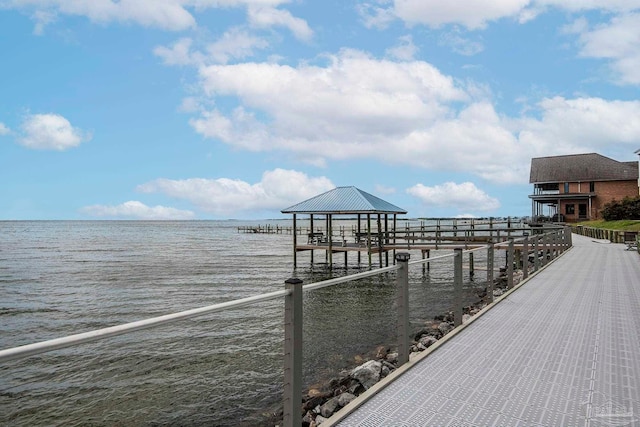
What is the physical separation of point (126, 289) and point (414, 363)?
17.4 m

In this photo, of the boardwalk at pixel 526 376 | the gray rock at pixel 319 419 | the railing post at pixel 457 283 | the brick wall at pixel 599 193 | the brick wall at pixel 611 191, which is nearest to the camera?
the boardwalk at pixel 526 376

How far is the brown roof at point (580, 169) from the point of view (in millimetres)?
52906

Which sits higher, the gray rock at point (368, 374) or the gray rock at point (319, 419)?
the gray rock at point (368, 374)

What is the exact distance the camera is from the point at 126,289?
64.0ft

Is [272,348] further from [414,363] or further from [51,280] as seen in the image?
[51,280]

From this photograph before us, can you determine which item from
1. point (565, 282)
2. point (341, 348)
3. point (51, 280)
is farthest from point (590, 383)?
point (51, 280)

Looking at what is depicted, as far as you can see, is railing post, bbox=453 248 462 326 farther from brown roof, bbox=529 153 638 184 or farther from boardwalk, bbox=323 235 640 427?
brown roof, bbox=529 153 638 184

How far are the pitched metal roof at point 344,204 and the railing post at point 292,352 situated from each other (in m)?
21.9

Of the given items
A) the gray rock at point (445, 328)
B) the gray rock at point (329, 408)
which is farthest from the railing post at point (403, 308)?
the gray rock at point (445, 328)

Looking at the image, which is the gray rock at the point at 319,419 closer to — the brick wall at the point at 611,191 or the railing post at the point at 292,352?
the railing post at the point at 292,352

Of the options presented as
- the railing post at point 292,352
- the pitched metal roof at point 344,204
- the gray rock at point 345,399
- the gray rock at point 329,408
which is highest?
the pitched metal roof at point 344,204

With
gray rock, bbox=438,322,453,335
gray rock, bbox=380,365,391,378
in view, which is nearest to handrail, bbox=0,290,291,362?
gray rock, bbox=380,365,391,378

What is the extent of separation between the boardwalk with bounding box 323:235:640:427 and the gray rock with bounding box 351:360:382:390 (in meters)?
0.94

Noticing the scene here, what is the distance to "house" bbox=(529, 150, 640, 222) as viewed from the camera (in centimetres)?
5203
